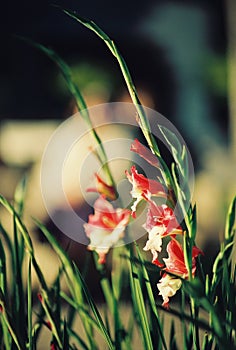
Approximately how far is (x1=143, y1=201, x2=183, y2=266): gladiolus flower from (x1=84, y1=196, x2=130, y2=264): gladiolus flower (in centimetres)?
5

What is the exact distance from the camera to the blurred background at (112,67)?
2.79m

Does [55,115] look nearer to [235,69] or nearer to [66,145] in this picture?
[66,145]

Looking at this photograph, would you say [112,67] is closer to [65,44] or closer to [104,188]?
[65,44]

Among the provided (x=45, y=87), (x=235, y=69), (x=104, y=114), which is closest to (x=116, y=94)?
(x=104, y=114)

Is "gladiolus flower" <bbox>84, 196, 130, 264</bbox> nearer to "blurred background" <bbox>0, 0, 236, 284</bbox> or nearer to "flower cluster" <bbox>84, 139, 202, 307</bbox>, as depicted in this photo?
"flower cluster" <bbox>84, 139, 202, 307</bbox>

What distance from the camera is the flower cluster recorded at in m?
0.68

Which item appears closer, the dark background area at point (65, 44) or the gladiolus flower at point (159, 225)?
the gladiolus flower at point (159, 225)

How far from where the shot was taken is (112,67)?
2.82 meters

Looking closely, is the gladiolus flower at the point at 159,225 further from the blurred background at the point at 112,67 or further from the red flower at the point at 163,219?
the blurred background at the point at 112,67

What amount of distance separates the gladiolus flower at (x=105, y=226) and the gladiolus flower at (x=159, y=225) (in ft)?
0.17

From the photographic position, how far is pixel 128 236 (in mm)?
763

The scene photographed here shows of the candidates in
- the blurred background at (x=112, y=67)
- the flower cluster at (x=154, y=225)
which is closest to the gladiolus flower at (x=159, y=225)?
the flower cluster at (x=154, y=225)

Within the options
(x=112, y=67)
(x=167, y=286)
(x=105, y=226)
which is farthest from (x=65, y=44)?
(x=167, y=286)

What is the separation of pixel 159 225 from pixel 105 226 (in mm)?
101
